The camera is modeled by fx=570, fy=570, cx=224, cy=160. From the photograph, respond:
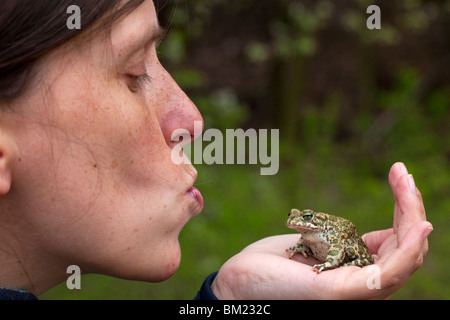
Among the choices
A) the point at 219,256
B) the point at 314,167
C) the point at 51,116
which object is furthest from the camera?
the point at 314,167

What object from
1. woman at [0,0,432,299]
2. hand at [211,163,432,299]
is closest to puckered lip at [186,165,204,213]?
woman at [0,0,432,299]

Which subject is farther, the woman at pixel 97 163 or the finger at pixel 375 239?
the finger at pixel 375 239

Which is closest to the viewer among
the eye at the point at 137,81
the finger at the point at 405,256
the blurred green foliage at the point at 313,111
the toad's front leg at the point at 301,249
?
the eye at the point at 137,81

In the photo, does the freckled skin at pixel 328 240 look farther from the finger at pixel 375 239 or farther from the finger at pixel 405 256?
the finger at pixel 405 256

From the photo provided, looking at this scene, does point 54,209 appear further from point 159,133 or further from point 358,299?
point 358,299

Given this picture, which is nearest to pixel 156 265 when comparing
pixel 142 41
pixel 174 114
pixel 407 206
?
pixel 174 114

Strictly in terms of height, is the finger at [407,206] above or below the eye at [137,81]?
below

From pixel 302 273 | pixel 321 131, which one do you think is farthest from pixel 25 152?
pixel 321 131

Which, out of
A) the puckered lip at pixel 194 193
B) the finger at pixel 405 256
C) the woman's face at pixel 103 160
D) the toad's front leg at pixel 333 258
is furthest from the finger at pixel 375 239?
the woman's face at pixel 103 160

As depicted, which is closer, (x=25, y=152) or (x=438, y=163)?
(x=25, y=152)

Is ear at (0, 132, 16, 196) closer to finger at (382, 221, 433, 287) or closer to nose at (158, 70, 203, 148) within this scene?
nose at (158, 70, 203, 148)
